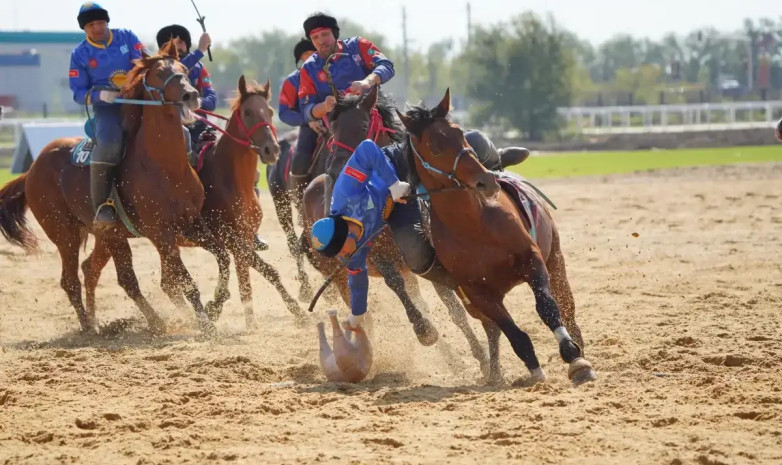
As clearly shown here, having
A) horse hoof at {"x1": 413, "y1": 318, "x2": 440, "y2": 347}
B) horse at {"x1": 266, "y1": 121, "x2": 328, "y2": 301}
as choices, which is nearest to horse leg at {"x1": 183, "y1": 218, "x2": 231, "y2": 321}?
horse at {"x1": 266, "y1": 121, "x2": 328, "y2": 301}

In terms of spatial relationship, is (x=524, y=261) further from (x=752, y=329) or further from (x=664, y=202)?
(x=664, y=202)

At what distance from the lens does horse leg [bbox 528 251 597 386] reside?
6059mm

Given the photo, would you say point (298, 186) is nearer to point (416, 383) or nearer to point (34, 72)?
point (416, 383)

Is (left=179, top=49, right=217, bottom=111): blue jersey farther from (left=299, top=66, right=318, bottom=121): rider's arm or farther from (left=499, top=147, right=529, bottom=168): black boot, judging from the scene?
(left=499, top=147, right=529, bottom=168): black boot

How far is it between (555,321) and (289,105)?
3838 mm

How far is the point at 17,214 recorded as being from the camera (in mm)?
10156

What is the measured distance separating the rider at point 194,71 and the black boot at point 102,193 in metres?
0.69

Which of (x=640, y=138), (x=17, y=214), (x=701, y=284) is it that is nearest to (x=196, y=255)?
(x=17, y=214)

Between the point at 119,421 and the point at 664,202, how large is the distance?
39.9 ft

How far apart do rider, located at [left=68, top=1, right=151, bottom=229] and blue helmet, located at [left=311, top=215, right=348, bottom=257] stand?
310cm

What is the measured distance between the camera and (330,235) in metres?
6.39

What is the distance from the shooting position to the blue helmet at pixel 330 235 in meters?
6.39

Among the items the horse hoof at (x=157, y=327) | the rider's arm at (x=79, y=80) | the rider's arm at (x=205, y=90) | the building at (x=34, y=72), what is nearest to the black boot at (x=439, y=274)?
the horse hoof at (x=157, y=327)

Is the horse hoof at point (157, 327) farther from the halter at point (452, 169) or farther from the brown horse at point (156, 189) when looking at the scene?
the halter at point (452, 169)
